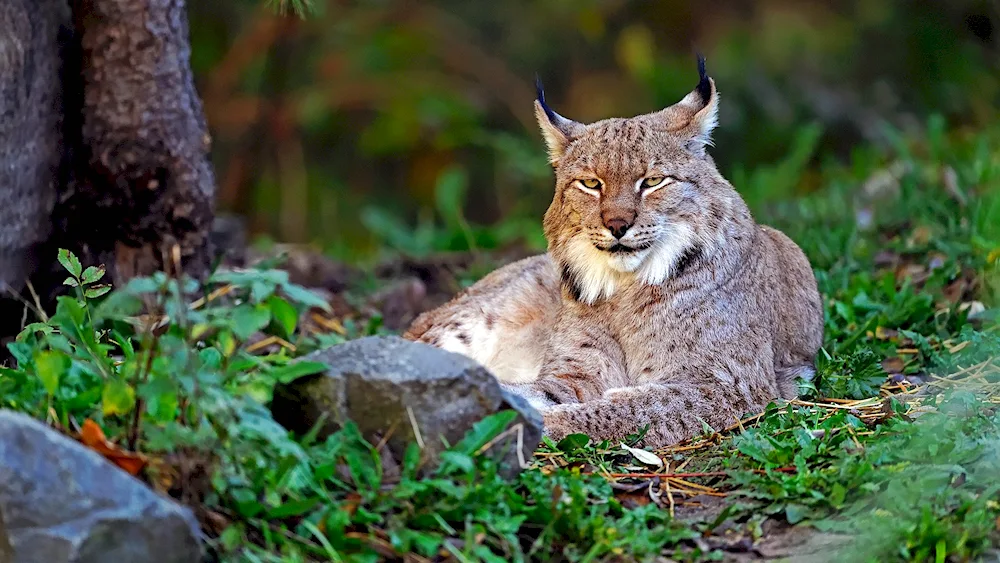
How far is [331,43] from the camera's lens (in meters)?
11.7

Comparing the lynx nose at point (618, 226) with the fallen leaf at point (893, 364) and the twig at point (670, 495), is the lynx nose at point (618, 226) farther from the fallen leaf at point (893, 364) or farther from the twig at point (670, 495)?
the fallen leaf at point (893, 364)

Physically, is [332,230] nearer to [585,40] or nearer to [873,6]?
[585,40]

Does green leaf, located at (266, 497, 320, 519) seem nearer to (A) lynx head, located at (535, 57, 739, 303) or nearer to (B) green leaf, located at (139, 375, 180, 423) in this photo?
(B) green leaf, located at (139, 375, 180, 423)

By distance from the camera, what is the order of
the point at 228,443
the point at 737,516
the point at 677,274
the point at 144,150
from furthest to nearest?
the point at 144,150
the point at 677,274
the point at 737,516
the point at 228,443

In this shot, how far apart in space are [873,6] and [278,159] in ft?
20.0

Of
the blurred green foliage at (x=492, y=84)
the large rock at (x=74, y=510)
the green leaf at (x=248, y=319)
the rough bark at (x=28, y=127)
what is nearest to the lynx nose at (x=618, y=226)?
the green leaf at (x=248, y=319)

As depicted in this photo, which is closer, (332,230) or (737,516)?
(737,516)

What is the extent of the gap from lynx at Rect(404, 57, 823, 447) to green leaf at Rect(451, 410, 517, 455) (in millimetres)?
1031

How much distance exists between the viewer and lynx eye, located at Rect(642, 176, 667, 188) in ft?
16.1

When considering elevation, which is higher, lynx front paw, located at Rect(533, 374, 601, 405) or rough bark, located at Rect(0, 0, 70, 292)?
rough bark, located at Rect(0, 0, 70, 292)

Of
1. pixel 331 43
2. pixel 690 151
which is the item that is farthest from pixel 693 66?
pixel 690 151

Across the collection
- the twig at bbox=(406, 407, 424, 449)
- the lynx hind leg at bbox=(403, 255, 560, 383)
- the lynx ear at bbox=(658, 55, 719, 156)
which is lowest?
the lynx hind leg at bbox=(403, 255, 560, 383)

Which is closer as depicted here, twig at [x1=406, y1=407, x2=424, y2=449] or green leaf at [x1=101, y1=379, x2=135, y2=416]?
green leaf at [x1=101, y1=379, x2=135, y2=416]

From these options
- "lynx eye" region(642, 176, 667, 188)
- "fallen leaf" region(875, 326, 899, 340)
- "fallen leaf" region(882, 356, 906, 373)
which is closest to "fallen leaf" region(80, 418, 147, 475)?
"lynx eye" region(642, 176, 667, 188)
